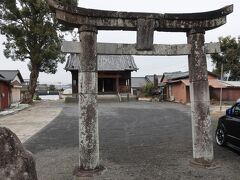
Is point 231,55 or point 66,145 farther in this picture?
point 231,55

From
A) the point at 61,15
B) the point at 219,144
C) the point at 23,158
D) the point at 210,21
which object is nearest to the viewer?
the point at 23,158

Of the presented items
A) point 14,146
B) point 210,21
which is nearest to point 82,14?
point 210,21

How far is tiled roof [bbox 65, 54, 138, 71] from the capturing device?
125 feet

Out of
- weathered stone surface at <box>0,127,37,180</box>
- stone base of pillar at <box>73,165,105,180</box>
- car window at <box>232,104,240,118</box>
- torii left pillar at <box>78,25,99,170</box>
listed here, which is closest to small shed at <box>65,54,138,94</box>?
car window at <box>232,104,240,118</box>

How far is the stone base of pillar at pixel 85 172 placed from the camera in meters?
6.81

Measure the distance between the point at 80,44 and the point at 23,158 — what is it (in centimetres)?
389

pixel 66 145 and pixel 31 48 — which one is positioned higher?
pixel 31 48

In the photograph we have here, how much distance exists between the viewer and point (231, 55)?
3681cm

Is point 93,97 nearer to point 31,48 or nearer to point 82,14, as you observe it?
point 82,14

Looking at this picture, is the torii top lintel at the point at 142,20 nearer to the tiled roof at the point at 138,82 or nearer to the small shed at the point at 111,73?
the small shed at the point at 111,73

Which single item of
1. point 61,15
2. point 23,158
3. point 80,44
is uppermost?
point 61,15

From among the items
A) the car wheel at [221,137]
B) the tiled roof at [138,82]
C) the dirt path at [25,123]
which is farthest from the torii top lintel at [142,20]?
the tiled roof at [138,82]

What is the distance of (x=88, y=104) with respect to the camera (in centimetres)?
723

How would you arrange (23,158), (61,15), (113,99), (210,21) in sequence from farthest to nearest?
(113,99)
(210,21)
(61,15)
(23,158)
